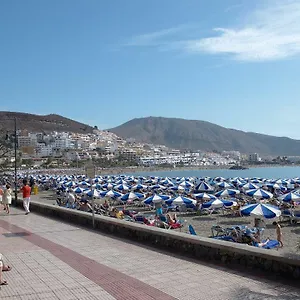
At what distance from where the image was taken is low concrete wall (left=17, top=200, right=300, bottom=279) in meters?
5.83

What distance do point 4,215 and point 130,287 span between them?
11.4 metres

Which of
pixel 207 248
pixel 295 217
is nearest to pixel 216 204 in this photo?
pixel 295 217

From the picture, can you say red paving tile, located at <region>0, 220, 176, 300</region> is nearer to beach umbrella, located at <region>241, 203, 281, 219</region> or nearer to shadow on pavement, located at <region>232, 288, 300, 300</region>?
shadow on pavement, located at <region>232, 288, 300, 300</region>

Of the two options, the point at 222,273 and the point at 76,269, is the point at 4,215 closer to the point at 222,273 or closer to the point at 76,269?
the point at 76,269

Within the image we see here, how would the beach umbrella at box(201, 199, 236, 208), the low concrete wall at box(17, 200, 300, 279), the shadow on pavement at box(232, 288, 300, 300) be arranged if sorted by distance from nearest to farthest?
1. the shadow on pavement at box(232, 288, 300, 300)
2. the low concrete wall at box(17, 200, 300, 279)
3. the beach umbrella at box(201, 199, 236, 208)

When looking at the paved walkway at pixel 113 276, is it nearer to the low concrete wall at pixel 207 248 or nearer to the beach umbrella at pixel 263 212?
the low concrete wall at pixel 207 248

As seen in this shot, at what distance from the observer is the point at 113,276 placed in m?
6.30

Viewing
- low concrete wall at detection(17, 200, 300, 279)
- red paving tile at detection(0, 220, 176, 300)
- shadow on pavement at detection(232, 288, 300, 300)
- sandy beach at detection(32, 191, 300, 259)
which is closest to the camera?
shadow on pavement at detection(232, 288, 300, 300)

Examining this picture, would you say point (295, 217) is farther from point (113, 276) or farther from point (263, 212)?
point (113, 276)

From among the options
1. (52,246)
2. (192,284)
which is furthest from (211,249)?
(52,246)

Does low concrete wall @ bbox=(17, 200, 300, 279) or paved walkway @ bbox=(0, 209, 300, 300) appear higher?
low concrete wall @ bbox=(17, 200, 300, 279)

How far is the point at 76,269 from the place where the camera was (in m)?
6.74

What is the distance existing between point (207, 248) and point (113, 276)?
179cm

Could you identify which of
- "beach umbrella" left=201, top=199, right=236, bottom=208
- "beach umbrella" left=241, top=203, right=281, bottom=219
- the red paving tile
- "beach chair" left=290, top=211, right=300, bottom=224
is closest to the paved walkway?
the red paving tile
